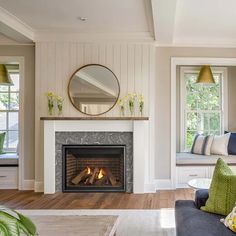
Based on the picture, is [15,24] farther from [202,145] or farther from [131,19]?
[202,145]

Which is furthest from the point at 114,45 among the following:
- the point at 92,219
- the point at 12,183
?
the point at 92,219

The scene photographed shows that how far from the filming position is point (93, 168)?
542cm

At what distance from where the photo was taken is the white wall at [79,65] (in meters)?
5.21

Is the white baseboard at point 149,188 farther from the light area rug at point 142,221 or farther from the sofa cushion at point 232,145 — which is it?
the sofa cushion at point 232,145

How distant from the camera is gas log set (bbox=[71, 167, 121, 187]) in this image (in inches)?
209

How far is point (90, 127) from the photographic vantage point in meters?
5.17

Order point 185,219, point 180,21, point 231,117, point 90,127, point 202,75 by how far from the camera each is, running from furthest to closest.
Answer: point 231,117 < point 202,75 < point 90,127 < point 180,21 < point 185,219

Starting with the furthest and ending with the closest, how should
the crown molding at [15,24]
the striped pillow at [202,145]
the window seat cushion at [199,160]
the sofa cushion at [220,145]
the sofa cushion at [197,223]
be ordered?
the striped pillow at [202,145] → the sofa cushion at [220,145] → the window seat cushion at [199,160] → the crown molding at [15,24] → the sofa cushion at [197,223]

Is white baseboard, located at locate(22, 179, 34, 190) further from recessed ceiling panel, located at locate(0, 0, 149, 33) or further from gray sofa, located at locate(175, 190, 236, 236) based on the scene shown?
gray sofa, located at locate(175, 190, 236, 236)

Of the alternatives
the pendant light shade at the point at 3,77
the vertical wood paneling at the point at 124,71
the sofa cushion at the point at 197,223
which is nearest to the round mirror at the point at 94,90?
the vertical wood paneling at the point at 124,71

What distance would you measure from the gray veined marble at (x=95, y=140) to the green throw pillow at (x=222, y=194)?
8.86 feet

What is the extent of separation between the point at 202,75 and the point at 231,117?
1.20 m

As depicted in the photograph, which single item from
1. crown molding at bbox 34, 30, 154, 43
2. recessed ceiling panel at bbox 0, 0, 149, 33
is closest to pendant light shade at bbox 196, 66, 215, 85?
crown molding at bbox 34, 30, 154, 43

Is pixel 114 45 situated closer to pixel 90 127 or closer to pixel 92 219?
pixel 90 127
